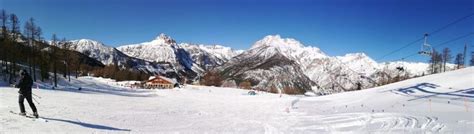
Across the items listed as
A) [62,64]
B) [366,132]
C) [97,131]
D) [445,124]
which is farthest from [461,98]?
[62,64]

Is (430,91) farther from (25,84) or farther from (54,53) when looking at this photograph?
(54,53)

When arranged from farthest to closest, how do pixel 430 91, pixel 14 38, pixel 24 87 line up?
pixel 14 38 → pixel 430 91 → pixel 24 87

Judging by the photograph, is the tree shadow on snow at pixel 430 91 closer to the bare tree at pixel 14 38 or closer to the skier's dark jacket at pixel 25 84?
the skier's dark jacket at pixel 25 84

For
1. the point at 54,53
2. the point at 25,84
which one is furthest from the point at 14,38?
the point at 25,84

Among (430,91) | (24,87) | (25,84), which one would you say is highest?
(25,84)

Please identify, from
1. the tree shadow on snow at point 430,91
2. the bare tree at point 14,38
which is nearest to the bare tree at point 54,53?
the bare tree at point 14,38

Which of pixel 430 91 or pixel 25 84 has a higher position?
pixel 25 84

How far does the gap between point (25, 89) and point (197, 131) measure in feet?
29.0

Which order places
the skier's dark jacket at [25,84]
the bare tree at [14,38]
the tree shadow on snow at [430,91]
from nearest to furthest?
the skier's dark jacket at [25,84] → the tree shadow on snow at [430,91] → the bare tree at [14,38]

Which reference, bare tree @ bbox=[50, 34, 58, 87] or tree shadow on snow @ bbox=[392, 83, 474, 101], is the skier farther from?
bare tree @ bbox=[50, 34, 58, 87]

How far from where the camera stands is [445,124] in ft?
71.5

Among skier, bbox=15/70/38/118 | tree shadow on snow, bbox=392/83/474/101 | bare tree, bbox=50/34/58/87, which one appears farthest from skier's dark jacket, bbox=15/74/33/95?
bare tree, bbox=50/34/58/87

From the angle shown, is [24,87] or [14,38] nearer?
[24,87]

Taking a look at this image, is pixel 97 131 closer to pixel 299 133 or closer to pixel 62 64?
pixel 299 133
